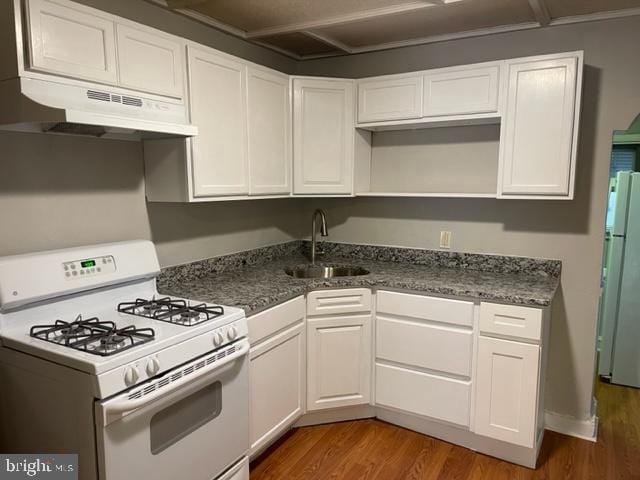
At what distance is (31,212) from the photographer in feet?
5.98

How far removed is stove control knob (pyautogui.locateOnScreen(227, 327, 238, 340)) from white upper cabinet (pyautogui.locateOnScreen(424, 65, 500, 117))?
166cm

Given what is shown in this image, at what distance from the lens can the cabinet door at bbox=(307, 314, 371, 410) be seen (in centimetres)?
257

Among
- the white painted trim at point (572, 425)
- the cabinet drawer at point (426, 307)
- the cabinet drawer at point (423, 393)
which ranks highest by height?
the cabinet drawer at point (426, 307)

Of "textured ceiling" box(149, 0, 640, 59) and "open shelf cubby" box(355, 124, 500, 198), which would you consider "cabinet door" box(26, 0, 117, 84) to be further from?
"open shelf cubby" box(355, 124, 500, 198)

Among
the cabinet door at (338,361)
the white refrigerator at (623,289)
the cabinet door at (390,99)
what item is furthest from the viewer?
the white refrigerator at (623,289)

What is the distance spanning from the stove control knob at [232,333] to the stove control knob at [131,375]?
444 mm

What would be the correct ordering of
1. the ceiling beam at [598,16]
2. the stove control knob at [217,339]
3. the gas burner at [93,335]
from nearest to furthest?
the gas burner at [93,335] < the stove control knob at [217,339] < the ceiling beam at [598,16]

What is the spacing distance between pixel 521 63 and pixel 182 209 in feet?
6.45

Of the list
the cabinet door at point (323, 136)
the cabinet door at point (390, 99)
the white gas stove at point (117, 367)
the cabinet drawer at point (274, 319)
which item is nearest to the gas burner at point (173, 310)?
the white gas stove at point (117, 367)

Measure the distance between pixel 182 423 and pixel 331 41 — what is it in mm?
2354

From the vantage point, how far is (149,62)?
1903mm

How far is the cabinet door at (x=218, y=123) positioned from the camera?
2.13 metres

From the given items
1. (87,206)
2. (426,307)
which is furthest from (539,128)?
(87,206)

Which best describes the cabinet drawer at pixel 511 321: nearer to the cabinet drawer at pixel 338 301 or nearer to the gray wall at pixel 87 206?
the cabinet drawer at pixel 338 301
